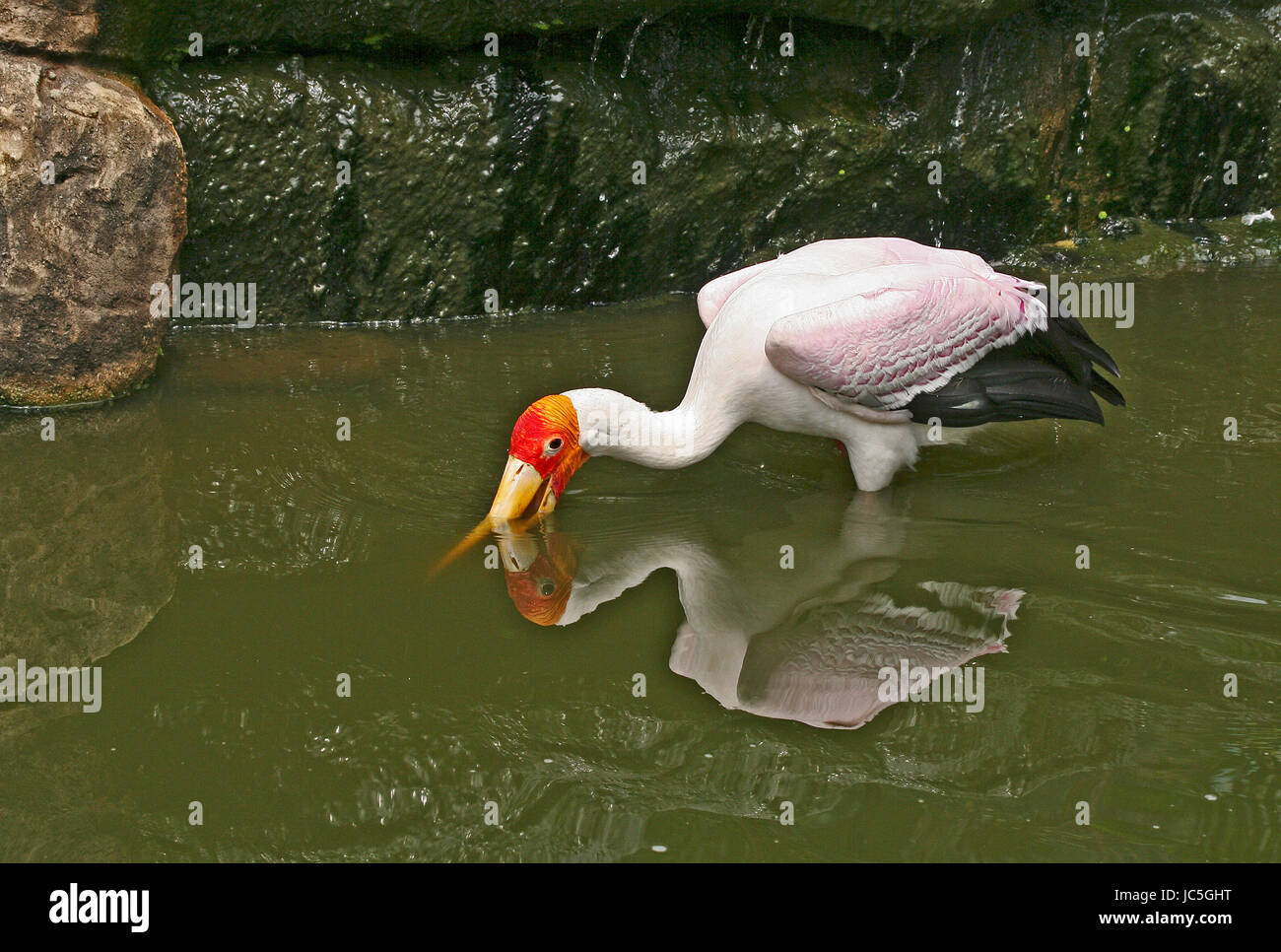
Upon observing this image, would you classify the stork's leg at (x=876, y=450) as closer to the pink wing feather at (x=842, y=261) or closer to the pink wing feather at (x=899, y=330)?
the pink wing feather at (x=899, y=330)

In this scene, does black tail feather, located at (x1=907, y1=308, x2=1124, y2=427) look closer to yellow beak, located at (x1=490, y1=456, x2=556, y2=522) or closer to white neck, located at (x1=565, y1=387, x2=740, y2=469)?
white neck, located at (x1=565, y1=387, x2=740, y2=469)

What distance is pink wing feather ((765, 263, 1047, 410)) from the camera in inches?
178

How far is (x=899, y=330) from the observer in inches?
182

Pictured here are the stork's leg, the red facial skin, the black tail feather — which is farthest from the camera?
the stork's leg

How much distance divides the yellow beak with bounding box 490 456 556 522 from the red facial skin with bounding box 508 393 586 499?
2cm

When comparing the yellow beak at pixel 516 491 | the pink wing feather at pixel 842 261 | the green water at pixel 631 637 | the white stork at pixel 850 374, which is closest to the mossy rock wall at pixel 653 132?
the green water at pixel 631 637

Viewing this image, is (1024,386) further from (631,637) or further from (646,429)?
(631,637)

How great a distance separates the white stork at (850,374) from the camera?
455 cm

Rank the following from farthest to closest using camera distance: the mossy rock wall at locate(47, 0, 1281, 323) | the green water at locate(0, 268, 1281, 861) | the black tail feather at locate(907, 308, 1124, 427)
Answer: the mossy rock wall at locate(47, 0, 1281, 323) < the black tail feather at locate(907, 308, 1124, 427) < the green water at locate(0, 268, 1281, 861)

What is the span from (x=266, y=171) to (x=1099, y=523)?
14.1 feet

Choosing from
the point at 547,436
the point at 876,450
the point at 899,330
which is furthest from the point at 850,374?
the point at 547,436

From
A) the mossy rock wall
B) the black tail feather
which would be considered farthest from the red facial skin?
the mossy rock wall

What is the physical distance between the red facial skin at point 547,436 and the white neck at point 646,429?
51 mm

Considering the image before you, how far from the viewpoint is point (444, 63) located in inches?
276
